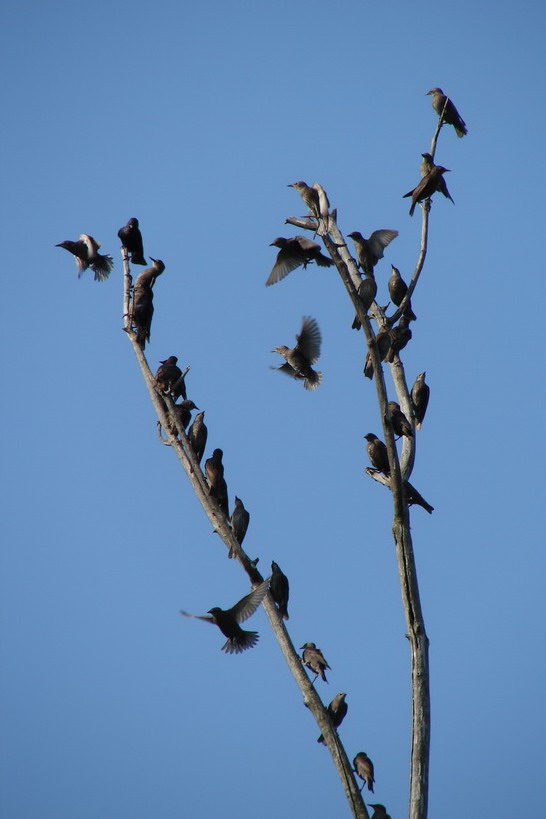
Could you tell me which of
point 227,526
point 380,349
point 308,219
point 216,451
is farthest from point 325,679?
point 308,219

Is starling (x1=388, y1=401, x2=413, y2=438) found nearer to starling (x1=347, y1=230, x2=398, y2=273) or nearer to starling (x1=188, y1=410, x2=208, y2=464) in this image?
starling (x1=347, y1=230, x2=398, y2=273)

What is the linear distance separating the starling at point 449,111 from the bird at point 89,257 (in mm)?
2702

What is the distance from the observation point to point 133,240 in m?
6.81

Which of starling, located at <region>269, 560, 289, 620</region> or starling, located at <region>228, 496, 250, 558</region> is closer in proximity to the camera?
starling, located at <region>269, 560, 289, 620</region>

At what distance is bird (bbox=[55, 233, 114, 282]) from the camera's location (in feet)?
22.9

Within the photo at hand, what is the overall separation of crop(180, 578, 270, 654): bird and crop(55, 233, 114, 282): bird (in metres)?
2.95

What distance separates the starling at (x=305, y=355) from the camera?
7.63m

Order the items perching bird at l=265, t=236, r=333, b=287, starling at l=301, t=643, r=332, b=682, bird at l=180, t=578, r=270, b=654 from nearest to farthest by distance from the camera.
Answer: bird at l=180, t=578, r=270, b=654, perching bird at l=265, t=236, r=333, b=287, starling at l=301, t=643, r=332, b=682

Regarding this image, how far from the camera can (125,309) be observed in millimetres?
5801

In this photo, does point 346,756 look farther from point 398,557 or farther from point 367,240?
point 367,240

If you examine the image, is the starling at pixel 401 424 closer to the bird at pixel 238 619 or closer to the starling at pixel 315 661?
the bird at pixel 238 619

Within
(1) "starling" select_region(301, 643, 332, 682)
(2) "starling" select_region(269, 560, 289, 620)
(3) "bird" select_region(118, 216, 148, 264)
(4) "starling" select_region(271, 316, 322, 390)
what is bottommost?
(1) "starling" select_region(301, 643, 332, 682)

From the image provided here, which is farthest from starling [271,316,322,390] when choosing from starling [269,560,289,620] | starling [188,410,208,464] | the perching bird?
starling [269,560,289,620]

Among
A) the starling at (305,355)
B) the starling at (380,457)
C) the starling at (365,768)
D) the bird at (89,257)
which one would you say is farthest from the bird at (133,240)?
the starling at (365,768)
